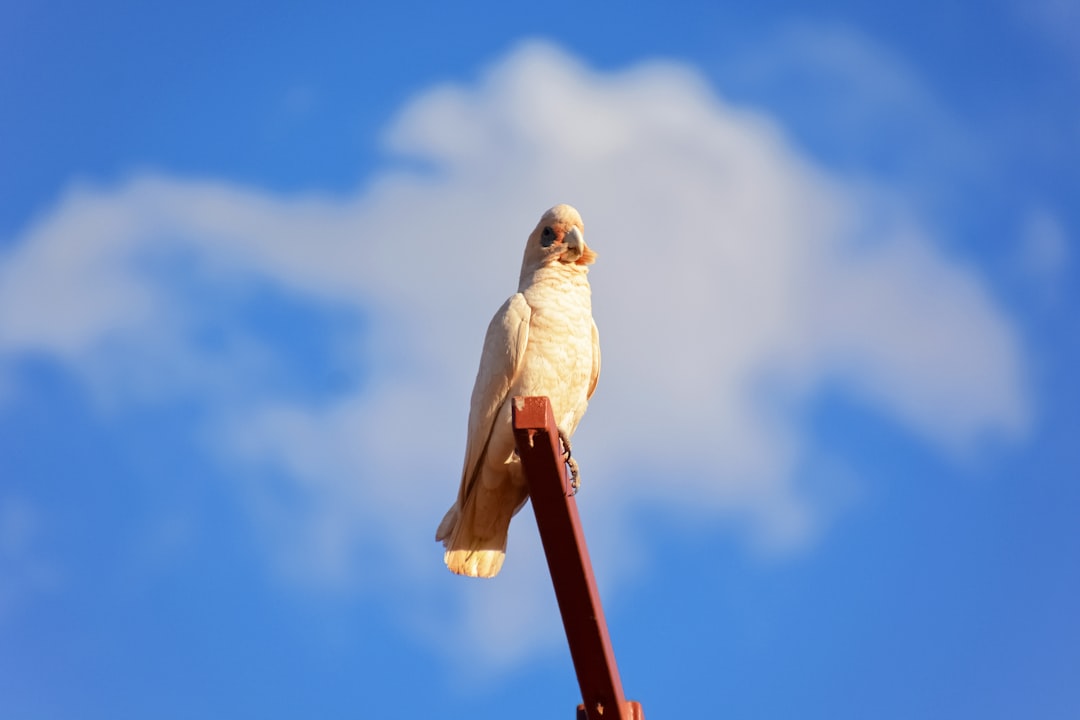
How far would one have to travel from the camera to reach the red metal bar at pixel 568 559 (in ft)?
11.0

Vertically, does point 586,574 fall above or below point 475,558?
below

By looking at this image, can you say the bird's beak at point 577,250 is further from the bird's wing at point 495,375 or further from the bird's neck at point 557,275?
the bird's wing at point 495,375

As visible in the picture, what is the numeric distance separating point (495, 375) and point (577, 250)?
75cm

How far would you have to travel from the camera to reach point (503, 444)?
5430 millimetres

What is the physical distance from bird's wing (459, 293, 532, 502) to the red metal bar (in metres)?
1.90

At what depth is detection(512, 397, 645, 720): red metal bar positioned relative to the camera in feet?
11.0

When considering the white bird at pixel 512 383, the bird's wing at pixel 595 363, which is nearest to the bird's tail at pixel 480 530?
the white bird at pixel 512 383

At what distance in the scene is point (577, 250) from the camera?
5828mm

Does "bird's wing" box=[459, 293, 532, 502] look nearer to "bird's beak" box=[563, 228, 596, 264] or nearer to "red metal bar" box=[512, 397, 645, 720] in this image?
"bird's beak" box=[563, 228, 596, 264]

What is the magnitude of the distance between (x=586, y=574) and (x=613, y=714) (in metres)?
0.49

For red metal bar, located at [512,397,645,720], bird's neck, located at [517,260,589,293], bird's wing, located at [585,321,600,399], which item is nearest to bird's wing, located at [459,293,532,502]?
bird's neck, located at [517,260,589,293]

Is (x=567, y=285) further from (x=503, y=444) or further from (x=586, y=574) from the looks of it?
(x=586, y=574)

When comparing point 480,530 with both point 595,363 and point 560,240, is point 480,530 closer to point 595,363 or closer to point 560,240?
point 595,363

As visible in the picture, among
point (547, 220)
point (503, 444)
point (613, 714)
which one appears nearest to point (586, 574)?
point (613, 714)
